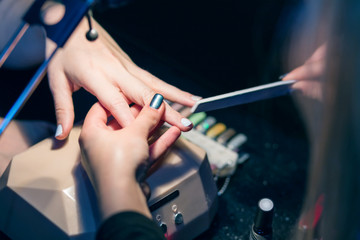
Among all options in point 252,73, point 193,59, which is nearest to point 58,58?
point 193,59

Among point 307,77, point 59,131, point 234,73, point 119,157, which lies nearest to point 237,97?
point 307,77

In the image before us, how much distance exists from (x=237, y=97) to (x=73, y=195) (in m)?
0.31

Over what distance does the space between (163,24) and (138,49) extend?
0.37 ft

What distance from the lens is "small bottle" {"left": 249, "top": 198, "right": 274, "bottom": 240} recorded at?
50cm

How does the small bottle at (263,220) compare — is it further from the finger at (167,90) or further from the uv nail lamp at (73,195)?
the finger at (167,90)

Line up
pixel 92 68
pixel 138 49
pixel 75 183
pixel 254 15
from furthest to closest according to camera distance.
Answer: pixel 138 49 < pixel 254 15 < pixel 92 68 < pixel 75 183

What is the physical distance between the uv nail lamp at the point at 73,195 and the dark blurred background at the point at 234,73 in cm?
9

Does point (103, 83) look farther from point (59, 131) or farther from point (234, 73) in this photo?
point (234, 73)

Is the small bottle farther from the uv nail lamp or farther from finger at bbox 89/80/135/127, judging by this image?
finger at bbox 89/80/135/127

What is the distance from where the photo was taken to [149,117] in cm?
50

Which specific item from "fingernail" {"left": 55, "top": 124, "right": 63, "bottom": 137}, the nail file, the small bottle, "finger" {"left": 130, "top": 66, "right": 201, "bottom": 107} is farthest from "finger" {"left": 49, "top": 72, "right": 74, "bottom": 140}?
the small bottle

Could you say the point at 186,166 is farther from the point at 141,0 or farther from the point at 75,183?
the point at 141,0

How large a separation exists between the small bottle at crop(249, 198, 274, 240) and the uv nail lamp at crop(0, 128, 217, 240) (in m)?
0.10

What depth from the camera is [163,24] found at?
3.32 feet
